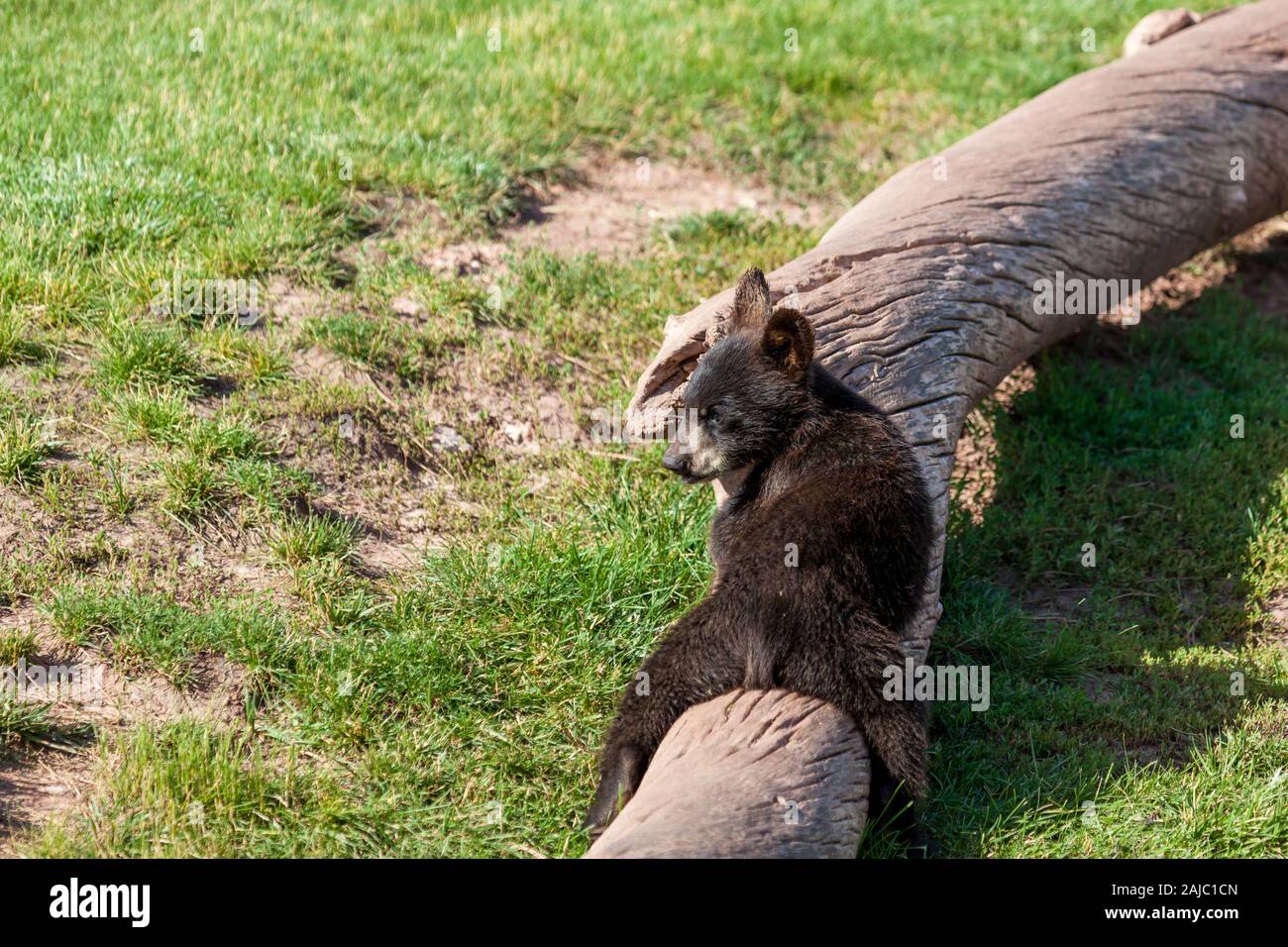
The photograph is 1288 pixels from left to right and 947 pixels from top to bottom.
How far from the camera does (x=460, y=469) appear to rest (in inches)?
238

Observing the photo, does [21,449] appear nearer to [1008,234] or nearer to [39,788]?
[39,788]

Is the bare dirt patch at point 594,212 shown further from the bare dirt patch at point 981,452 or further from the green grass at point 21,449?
the green grass at point 21,449

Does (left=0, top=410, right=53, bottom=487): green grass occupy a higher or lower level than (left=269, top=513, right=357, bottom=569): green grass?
higher

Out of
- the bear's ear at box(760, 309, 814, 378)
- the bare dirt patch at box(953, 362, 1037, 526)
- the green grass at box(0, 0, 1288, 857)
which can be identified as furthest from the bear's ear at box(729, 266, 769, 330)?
the bare dirt patch at box(953, 362, 1037, 526)

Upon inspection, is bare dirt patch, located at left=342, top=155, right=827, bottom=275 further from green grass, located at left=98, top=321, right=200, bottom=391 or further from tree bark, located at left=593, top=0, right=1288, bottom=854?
tree bark, located at left=593, top=0, right=1288, bottom=854

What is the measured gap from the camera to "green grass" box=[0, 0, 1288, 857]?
4598mm

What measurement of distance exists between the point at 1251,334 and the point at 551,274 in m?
4.39

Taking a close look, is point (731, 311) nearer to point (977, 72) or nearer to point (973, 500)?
point (973, 500)

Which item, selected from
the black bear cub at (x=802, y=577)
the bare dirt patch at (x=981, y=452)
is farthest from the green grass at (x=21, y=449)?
the bare dirt patch at (x=981, y=452)

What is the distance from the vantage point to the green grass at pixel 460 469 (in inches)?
181

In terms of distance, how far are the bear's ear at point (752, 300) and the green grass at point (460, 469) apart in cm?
105

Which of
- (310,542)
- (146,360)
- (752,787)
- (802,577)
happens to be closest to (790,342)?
(802,577)

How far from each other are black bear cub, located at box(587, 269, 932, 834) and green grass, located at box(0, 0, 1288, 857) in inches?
14.0

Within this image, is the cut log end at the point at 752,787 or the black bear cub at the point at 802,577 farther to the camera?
the black bear cub at the point at 802,577
